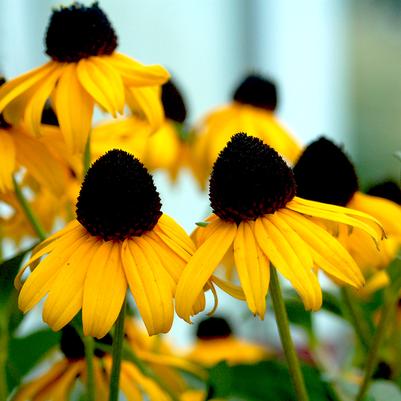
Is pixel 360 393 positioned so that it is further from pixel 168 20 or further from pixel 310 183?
pixel 168 20

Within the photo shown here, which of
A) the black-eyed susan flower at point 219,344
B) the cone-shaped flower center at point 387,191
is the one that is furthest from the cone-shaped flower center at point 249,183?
the black-eyed susan flower at point 219,344

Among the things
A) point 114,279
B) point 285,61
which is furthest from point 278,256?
point 285,61

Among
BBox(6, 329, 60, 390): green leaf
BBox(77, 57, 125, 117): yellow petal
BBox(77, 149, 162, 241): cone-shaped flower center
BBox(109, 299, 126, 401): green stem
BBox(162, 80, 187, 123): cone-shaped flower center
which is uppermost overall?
BBox(77, 57, 125, 117): yellow petal

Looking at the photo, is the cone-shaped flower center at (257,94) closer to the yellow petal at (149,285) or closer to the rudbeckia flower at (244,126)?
the rudbeckia flower at (244,126)

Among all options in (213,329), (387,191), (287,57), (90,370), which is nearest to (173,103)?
(213,329)

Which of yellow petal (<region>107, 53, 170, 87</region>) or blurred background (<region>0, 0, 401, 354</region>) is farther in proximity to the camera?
blurred background (<region>0, 0, 401, 354</region>)

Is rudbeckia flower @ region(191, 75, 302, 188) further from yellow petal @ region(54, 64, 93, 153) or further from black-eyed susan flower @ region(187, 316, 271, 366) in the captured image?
yellow petal @ region(54, 64, 93, 153)

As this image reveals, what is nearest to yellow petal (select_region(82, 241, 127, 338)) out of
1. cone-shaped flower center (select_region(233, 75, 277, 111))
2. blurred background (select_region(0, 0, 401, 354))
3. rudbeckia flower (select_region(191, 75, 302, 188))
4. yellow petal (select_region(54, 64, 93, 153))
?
yellow petal (select_region(54, 64, 93, 153))
